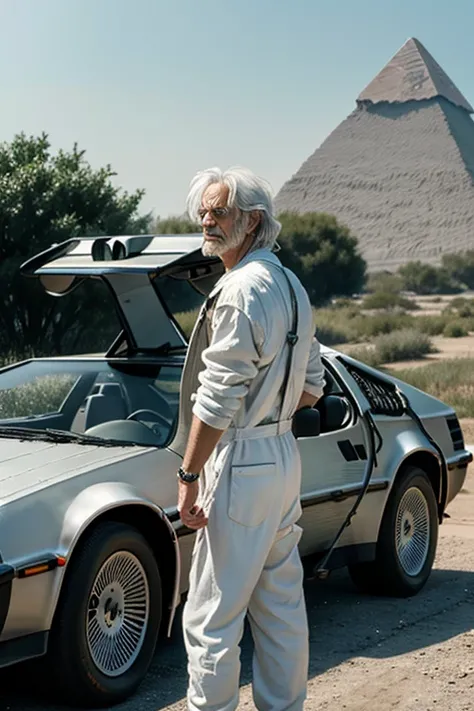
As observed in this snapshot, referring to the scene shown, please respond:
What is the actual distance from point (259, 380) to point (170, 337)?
105 inches

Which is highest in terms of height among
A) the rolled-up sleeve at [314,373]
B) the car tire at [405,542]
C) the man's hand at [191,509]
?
the rolled-up sleeve at [314,373]

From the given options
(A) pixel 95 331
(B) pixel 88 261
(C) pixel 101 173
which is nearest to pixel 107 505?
(B) pixel 88 261

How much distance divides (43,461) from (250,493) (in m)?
1.47

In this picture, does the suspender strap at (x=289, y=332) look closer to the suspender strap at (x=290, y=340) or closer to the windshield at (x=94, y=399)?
the suspender strap at (x=290, y=340)

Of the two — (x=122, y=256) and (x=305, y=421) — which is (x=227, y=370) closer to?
(x=305, y=421)

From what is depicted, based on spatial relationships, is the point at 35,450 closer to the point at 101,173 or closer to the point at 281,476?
the point at 281,476

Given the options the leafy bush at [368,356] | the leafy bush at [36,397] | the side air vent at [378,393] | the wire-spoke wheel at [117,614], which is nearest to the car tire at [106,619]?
the wire-spoke wheel at [117,614]

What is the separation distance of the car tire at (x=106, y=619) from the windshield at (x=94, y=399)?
0.65m

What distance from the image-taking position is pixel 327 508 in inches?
245

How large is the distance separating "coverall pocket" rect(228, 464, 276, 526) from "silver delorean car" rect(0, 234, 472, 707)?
0.69m

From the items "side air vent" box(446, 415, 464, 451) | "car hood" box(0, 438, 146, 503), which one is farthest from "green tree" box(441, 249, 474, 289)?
"car hood" box(0, 438, 146, 503)

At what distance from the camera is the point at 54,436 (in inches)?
221

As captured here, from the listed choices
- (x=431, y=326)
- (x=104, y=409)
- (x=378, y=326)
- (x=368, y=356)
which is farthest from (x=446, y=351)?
(x=104, y=409)

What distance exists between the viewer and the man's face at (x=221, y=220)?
4.10 metres
